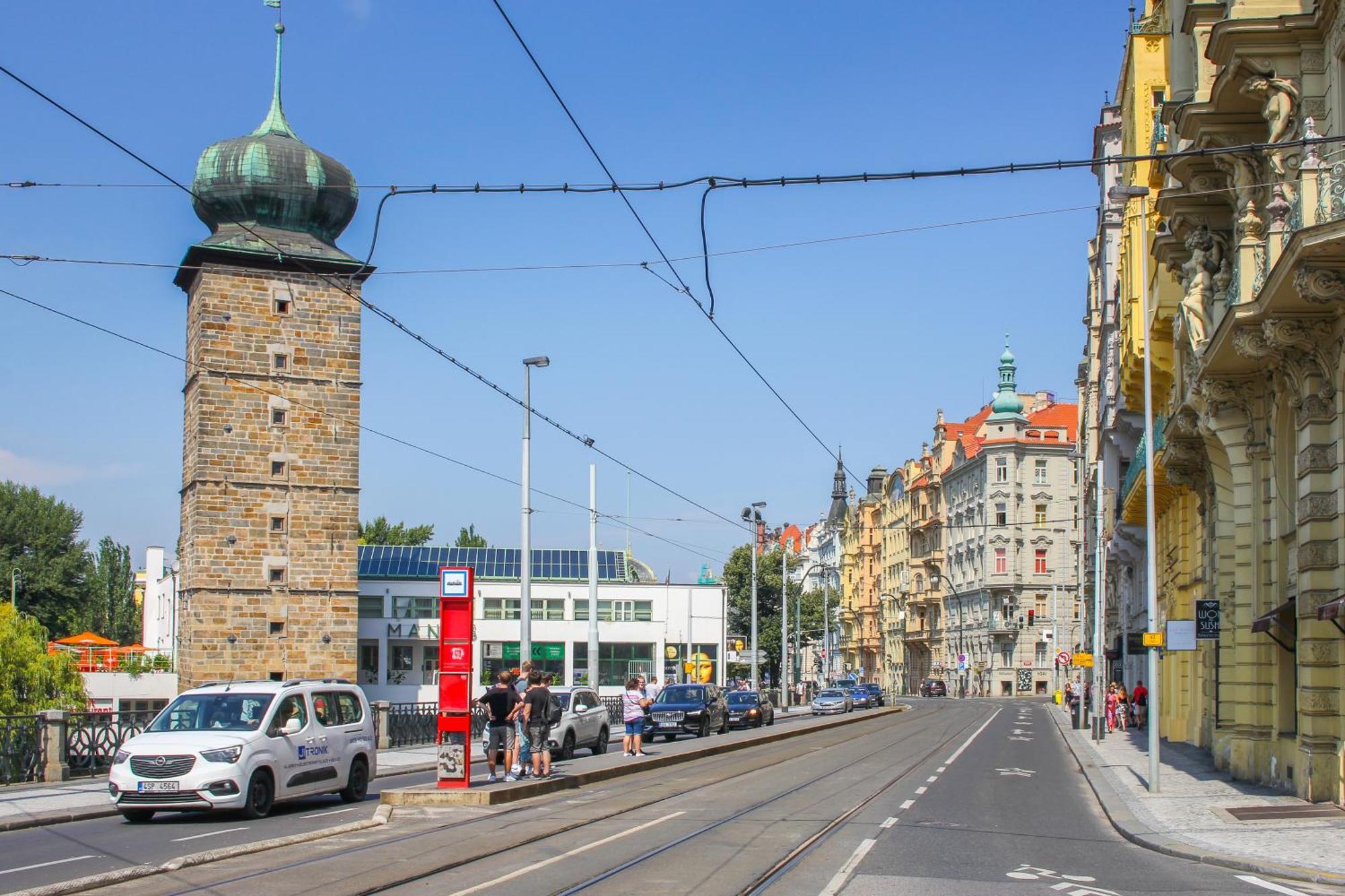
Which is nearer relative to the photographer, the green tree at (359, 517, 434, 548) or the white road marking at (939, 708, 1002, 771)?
the white road marking at (939, 708, 1002, 771)

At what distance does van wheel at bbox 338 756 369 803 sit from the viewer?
2125cm

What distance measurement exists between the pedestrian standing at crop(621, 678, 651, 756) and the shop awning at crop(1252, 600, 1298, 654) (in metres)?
11.6

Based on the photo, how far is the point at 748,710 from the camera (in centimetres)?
4966

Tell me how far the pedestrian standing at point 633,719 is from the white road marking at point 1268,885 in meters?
16.4

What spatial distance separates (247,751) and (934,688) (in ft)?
316

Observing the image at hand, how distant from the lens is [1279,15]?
68.1 feet

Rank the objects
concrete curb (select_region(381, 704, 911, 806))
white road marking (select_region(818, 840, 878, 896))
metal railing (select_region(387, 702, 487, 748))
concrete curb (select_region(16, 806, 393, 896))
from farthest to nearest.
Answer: metal railing (select_region(387, 702, 487, 748)), concrete curb (select_region(381, 704, 911, 806)), white road marking (select_region(818, 840, 878, 896)), concrete curb (select_region(16, 806, 393, 896))

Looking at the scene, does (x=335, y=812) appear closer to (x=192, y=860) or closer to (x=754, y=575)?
(x=192, y=860)

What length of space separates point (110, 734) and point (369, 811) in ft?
28.5

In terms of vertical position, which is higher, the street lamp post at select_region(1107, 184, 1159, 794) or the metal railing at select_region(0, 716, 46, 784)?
the street lamp post at select_region(1107, 184, 1159, 794)

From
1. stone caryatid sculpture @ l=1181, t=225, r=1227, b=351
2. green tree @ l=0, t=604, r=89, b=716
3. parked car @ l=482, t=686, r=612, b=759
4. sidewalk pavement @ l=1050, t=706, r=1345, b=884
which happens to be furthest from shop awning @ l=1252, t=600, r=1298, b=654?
green tree @ l=0, t=604, r=89, b=716

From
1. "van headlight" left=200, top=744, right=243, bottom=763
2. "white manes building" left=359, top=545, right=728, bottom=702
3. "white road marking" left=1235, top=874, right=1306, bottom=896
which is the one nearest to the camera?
"white road marking" left=1235, top=874, right=1306, bottom=896

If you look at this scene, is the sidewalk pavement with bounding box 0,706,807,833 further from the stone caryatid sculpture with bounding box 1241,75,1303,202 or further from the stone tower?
the stone tower

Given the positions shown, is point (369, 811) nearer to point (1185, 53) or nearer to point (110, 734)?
point (110, 734)
